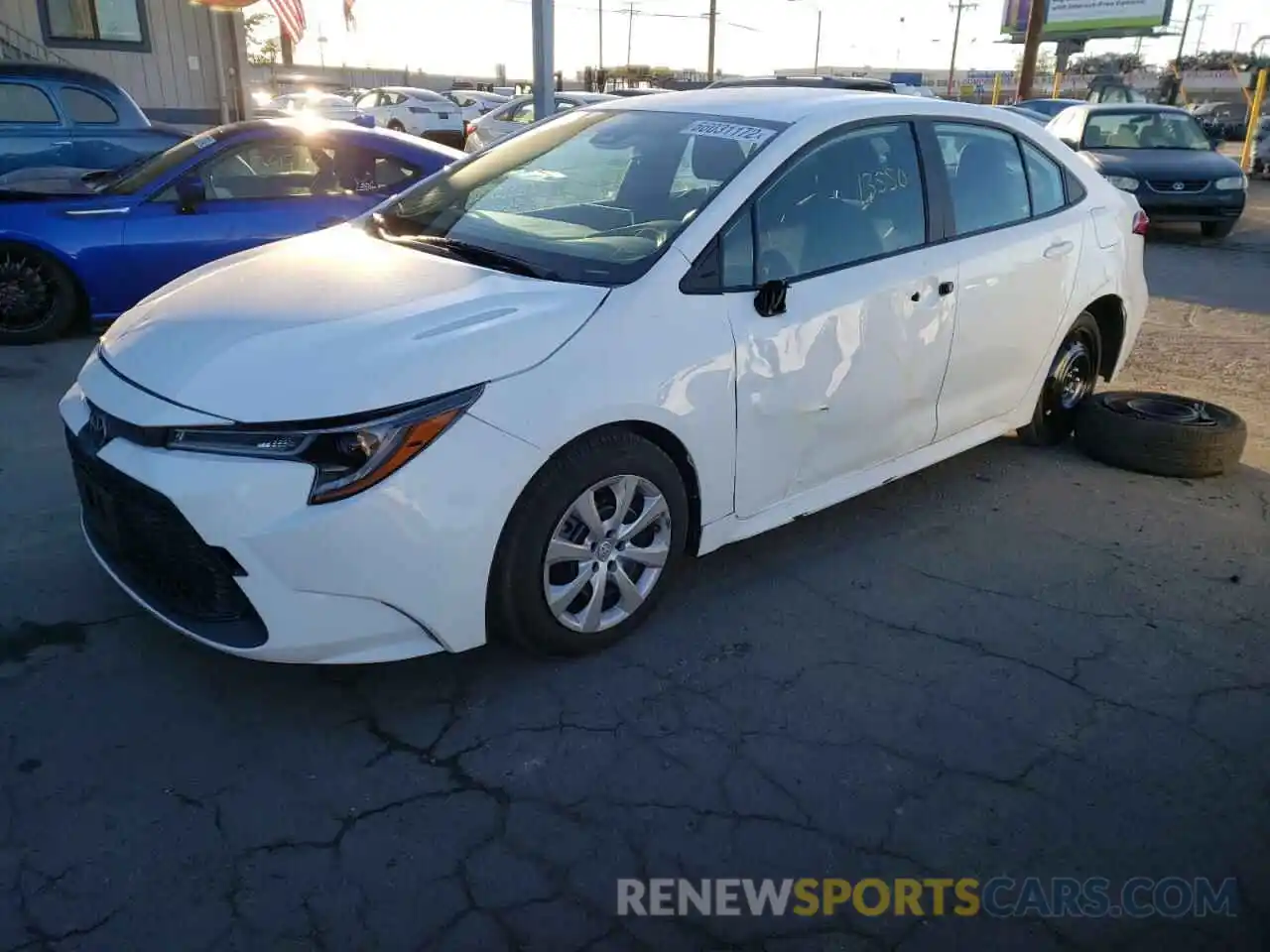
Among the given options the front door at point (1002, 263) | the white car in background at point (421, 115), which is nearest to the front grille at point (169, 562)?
the front door at point (1002, 263)

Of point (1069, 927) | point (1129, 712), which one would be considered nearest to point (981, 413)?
point (1129, 712)

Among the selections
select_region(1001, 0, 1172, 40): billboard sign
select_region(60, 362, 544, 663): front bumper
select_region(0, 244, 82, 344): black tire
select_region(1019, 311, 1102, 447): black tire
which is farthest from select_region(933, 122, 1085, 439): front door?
select_region(1001, 0, 1172, 40): billboard sign

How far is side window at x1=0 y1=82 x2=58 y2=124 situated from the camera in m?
8.82

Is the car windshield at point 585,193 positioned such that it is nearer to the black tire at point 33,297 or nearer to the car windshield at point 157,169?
the car windshield at point 157,169

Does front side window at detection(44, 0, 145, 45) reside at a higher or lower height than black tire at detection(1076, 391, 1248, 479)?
higher

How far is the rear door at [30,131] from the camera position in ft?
28.8

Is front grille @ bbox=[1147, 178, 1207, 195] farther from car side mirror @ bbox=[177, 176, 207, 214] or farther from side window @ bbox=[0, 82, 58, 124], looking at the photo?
side window @ bbox=[0, 82, 58, 124]

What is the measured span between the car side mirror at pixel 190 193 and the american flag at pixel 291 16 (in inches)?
383

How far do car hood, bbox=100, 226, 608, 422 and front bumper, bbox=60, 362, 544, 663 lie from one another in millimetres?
132

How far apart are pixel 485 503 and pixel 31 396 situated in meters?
4.05

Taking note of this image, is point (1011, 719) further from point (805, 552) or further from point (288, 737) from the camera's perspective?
point (288, 737)

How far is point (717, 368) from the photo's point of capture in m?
3.12

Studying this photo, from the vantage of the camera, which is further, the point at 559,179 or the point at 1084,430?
the point at 1084,430

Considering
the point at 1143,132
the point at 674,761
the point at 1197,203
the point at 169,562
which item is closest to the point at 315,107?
the point at 1143,132
